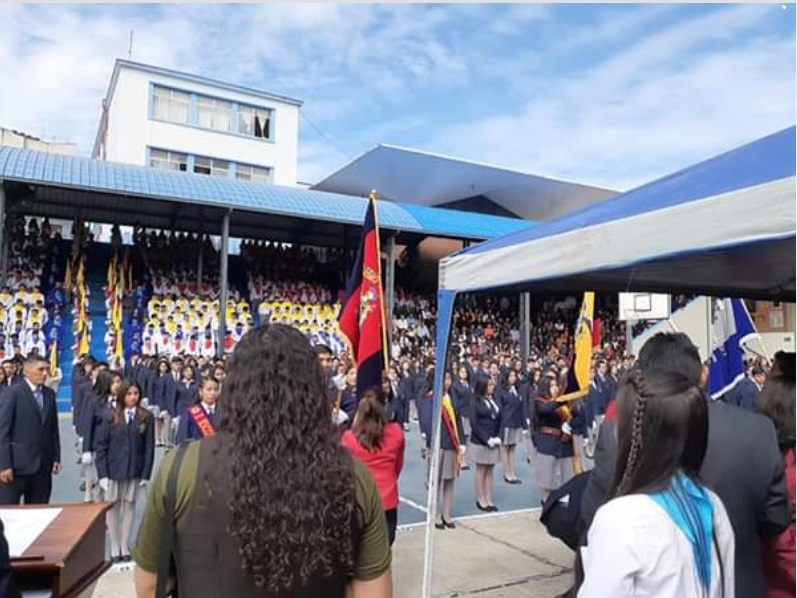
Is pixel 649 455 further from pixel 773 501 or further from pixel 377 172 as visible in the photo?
pixel 377 172

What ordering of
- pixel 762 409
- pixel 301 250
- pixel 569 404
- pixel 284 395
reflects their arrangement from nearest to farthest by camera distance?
1. pixel 284 395
2. pixel 762 409
3. pixel 569 404
4. pixel 301 250

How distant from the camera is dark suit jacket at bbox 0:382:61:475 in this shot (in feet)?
16.5

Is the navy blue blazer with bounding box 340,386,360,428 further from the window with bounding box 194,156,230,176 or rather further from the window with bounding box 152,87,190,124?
the window with bounding box 152,87,190,124

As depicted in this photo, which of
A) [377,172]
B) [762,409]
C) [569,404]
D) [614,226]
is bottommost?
[569,404]

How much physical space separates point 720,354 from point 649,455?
24.3 ft

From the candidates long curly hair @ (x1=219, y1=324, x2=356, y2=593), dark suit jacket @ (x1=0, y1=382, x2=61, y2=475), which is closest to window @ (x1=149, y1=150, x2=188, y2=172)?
dark suit jacket @ (x1=0, y1=382, x2=61, y2=475)

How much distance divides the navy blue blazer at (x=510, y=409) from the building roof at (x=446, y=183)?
15724mm

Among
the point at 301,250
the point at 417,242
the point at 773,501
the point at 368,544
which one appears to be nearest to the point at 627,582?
the point at 368,544

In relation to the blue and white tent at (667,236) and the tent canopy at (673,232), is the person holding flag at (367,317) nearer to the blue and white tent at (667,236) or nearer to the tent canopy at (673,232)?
the blue and white tent at (667,236)

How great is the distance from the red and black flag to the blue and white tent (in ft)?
2.27

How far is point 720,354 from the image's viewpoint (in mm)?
8312

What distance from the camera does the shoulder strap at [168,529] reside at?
1.65 metres

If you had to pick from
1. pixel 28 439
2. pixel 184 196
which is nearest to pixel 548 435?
pixel 28 439

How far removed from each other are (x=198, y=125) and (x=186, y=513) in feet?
111
